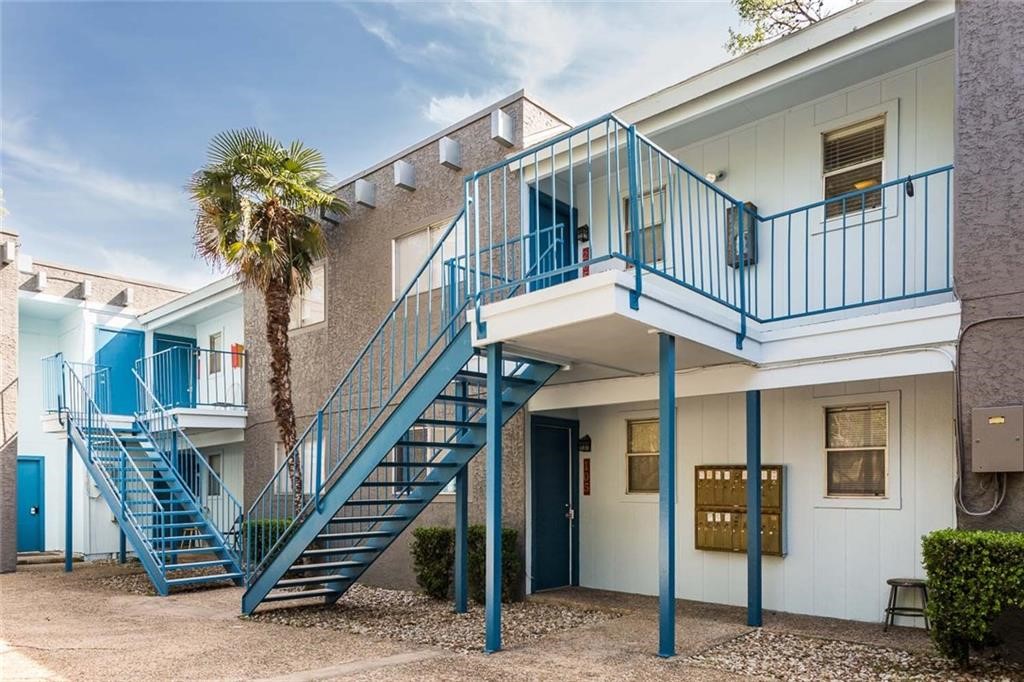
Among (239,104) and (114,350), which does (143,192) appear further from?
(239,104)

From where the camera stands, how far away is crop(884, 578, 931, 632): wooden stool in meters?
7.15

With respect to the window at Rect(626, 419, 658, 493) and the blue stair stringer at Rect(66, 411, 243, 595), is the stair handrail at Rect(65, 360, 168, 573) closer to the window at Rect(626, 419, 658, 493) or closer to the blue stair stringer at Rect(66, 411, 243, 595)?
the blue stair stringer at Rect(66, 411, 243, 595)

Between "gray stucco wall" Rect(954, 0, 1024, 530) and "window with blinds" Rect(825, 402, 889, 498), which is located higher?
"gray stucco wall" Rect(954, 0, 1024, 530)

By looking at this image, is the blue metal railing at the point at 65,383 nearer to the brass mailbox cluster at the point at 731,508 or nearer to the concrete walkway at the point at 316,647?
the concrete walkway at the point at 316,647

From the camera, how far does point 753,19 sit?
18.5m

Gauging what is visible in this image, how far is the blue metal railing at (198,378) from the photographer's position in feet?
52.5

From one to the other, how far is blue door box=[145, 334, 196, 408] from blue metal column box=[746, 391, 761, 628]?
1065cm

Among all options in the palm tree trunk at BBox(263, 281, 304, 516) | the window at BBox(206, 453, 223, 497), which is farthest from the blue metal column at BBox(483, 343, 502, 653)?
the window at BBox(206, 453, 223, 497)

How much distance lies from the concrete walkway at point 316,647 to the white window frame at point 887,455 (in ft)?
3.73

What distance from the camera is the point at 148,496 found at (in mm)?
13438

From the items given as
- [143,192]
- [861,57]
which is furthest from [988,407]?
[143,192]

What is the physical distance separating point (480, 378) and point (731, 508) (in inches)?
125

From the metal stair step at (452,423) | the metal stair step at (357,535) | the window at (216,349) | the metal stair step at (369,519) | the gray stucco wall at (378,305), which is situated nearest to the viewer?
the metal stair step at (452,423)

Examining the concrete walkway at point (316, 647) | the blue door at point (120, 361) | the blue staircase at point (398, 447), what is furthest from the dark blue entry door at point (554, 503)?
the blue door at point (120, 361)
